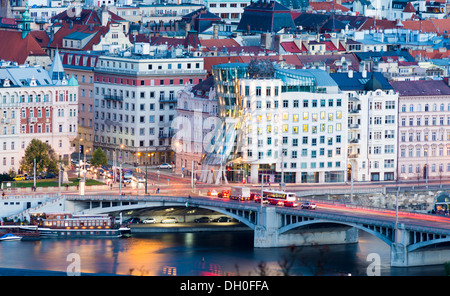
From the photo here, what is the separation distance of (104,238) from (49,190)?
10.4m

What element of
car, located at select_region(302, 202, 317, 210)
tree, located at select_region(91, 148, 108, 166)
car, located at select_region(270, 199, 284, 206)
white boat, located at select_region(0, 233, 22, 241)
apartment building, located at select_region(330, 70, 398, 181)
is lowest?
white boat, located at select_region(0, 233, 22, 241)

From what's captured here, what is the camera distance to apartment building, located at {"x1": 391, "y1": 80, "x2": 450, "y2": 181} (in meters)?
162

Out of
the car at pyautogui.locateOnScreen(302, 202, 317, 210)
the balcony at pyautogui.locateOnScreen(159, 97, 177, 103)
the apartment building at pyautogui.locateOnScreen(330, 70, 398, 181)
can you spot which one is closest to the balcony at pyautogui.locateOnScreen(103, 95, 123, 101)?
the balcony at pyautogui.locateOnScreen(159, 97, 177, 103)

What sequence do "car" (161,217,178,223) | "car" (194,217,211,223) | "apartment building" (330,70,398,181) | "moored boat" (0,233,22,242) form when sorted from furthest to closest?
"apartment building" (330,70,398,181) < "car" (161,217,178,223) < "car" (194,217,211,223) < "moored boat" (0,233,22,242)

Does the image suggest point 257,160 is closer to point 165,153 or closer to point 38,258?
point 165,153

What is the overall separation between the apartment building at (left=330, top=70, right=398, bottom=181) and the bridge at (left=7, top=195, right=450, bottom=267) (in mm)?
18847

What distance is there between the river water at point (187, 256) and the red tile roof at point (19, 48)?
50.9 meters

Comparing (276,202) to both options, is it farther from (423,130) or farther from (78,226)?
(423,130)

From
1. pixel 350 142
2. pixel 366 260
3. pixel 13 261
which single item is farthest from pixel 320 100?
pixel 13 261

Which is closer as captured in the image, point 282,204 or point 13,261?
point 13,261

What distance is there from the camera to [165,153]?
170750 millimetres

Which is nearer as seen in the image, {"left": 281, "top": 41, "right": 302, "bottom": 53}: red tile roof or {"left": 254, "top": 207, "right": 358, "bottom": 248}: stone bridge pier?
{"left": 254, "top": 207, "right": 358, "bottom": 248}: stone bridge pier

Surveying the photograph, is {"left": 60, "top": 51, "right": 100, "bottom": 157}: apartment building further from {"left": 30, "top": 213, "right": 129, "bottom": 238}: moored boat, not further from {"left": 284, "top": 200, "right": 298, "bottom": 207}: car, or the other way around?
{"left": 284, "top": 200, "right": 298, "bottom": 207}: car

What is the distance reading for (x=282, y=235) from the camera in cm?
13700
